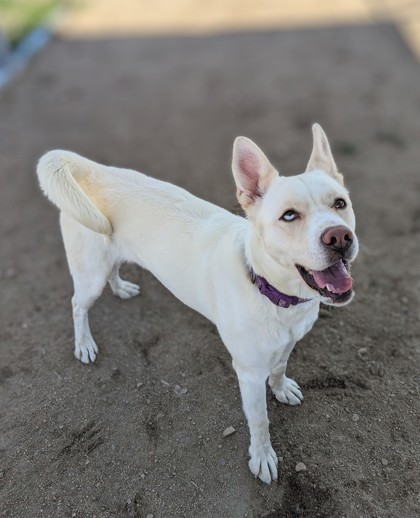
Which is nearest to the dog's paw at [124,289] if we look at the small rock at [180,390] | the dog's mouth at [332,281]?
the small rock at [180,390]

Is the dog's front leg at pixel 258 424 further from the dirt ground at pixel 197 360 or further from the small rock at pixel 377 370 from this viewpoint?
the small rock at pixel 377 370

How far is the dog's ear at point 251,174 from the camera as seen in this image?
87.1 inches

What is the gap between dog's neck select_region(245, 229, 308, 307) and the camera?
2072 millimetres

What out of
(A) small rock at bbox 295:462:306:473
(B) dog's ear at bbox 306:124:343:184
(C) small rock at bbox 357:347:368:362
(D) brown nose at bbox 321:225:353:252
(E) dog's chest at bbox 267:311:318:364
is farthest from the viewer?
(C) small rock at bbox 357:347:368:362

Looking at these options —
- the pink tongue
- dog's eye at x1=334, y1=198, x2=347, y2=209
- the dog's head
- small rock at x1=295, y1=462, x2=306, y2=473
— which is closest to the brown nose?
the dog's head

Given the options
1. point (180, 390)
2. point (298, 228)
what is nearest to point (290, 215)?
point (298, 228)

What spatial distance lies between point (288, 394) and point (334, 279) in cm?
116

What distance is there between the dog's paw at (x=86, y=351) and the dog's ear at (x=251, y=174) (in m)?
1.66

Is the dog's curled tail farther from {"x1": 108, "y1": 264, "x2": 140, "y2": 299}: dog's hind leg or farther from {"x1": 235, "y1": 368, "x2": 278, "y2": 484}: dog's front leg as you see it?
{"x1": 235, "y1": 368, "x2": 278, "y2": 484}: dog's front leg

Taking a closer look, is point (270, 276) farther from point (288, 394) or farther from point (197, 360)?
point (197, 360)

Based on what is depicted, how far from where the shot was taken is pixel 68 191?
2.43m

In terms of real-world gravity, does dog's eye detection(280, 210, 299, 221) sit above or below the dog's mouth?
above

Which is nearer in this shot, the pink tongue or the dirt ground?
the pink tongue

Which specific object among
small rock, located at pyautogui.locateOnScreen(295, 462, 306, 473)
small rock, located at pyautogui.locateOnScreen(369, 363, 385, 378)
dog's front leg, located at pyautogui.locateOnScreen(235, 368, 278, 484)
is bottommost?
small rock, located at pyautogui.locateOnScreen(295, 462, 306, 473)
